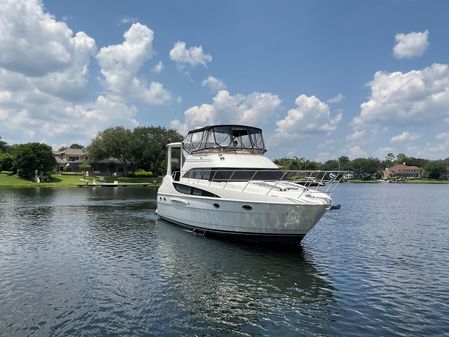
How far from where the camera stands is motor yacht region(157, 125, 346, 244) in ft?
55.1

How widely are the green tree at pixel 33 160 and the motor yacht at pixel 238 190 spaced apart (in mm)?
61690

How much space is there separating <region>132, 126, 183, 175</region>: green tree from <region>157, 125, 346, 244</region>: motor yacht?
70833mm

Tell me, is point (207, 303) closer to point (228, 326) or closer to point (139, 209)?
point (228, 326)

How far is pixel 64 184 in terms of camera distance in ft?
249

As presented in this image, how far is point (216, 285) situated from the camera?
1283 cm

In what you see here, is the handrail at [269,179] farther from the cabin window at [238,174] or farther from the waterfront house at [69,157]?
the waterfront house at [69,157]

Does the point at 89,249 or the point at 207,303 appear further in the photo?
the point at 89,249

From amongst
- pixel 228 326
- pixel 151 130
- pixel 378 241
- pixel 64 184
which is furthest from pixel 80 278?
pixel 151 130

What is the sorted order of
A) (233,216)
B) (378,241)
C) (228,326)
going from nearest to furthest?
1. (228,326)
2. (233,216)
3. (378,241)

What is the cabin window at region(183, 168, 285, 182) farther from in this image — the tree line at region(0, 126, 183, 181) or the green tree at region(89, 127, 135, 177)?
the green tree at region(89, 127, 135, 177)

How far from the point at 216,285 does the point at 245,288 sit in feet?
3.52

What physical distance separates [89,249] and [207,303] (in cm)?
973

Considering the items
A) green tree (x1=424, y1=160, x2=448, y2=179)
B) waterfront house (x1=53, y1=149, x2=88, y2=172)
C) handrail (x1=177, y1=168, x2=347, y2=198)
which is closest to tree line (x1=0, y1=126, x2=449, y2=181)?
waterfront house (x1=53, y1=149, x2=88, y2=172)

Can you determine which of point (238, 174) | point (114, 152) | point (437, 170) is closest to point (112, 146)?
point (114, 152)
